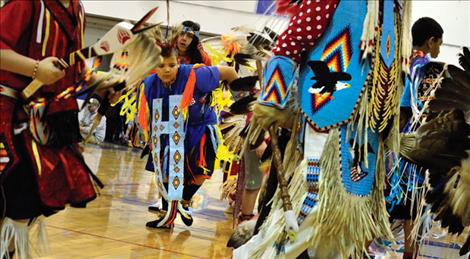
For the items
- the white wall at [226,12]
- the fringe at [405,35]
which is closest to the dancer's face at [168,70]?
the fringe at [405,35]

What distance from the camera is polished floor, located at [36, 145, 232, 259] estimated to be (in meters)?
3.28

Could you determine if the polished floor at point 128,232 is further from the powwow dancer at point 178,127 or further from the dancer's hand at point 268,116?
the dancer's hand at point 268,116

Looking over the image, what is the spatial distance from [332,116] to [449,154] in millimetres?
669

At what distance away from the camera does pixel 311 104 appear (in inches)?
80.0

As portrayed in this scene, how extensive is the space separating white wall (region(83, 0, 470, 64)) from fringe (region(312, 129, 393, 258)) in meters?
9.97

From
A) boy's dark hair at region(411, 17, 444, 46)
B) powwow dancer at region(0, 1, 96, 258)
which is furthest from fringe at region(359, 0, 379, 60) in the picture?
boy's dark hair at region(411, 17, 444, 46)

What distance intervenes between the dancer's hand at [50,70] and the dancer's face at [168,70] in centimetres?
222

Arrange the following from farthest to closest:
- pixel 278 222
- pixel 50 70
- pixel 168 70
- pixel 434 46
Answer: pixel 168 70 → pixel 434 46 → pixel 278 222 → pixel 50 70

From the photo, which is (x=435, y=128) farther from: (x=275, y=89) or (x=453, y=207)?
(x=275, y=89)

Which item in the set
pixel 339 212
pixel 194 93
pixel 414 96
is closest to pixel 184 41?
pixel 194 93

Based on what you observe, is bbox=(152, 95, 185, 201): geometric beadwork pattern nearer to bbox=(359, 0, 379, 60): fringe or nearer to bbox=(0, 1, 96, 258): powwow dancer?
bbox=(0, 1, 96, 258): powwow dancer

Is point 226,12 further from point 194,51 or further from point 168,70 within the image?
point 168,70

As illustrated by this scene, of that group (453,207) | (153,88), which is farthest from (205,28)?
(453,207)

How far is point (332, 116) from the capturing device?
1993 millimetres
